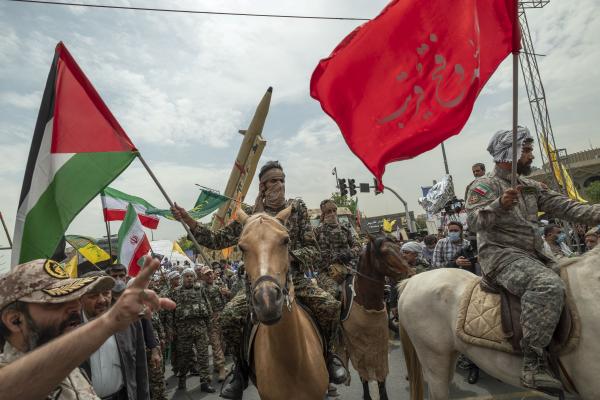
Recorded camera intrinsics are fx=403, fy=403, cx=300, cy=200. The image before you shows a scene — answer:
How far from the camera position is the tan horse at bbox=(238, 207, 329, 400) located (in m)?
2.53

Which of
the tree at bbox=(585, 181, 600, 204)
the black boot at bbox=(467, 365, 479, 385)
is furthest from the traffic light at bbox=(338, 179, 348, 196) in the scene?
the tree at bbox=(585, 181, 600, 204)

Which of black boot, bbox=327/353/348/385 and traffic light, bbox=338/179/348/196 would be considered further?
traffic light, bbox=338/179/348/196

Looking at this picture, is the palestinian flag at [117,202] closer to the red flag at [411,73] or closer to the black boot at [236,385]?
the black boot at [236,385]

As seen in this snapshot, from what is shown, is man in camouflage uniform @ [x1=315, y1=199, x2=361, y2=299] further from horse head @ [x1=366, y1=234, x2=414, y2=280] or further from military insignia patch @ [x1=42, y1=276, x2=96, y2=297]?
military insignia patch @ [x1=42, y1=276, x2=96, y2=297]

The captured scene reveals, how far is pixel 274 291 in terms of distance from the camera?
8.21 ft

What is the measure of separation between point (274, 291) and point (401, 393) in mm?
5338

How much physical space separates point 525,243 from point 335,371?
2.27m

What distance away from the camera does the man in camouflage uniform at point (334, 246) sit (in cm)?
745

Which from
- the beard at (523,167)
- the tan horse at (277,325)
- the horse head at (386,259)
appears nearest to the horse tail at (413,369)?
the horse head at (386,259)

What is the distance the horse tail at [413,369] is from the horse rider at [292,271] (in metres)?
1.72

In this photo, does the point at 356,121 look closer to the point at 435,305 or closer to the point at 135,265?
the point at 435,305

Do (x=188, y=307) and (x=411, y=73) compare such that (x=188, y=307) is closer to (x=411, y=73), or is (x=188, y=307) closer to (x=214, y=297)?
(x=214, y=297)

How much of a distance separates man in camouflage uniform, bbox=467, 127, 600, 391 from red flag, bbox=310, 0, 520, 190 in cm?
90

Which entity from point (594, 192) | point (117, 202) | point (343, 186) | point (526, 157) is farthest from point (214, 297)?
point (594, 192)
